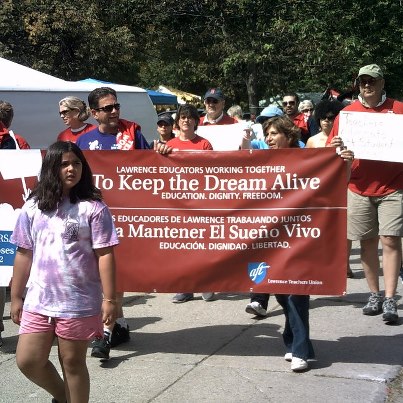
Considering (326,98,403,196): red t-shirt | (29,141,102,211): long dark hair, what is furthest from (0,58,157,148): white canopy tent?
(29,141,102,211): long dark hair

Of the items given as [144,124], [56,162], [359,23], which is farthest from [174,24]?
[56,162]

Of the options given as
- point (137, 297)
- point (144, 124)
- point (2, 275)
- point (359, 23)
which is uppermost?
point (359, 23)

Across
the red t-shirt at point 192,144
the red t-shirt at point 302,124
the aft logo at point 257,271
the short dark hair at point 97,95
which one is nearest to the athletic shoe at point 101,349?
the aft logo at point 257,271

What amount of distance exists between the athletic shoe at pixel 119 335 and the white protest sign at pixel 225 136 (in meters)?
1.97

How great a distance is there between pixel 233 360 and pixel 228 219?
1.00 metres

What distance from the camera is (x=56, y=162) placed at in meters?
4.17

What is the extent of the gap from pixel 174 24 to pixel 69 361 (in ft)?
67.9

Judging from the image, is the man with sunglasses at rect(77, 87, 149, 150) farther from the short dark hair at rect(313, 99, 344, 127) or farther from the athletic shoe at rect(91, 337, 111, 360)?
the short dark hair at rect(313, 99, 344, 127)

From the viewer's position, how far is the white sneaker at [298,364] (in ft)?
17.9

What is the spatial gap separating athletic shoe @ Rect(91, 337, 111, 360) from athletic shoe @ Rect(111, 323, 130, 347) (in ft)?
1.36

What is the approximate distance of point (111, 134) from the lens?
618 cm

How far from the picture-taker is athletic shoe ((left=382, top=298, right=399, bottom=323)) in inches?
259

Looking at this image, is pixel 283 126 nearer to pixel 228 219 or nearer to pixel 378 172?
pixel 228 219

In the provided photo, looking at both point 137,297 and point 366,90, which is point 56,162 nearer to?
point 366,90
